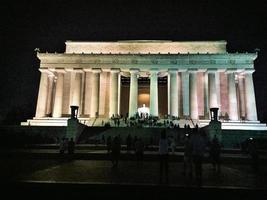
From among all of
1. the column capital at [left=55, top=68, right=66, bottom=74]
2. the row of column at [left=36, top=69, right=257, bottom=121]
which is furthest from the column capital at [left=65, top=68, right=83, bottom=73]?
the column capital at [left=55, top=68, right=66, bottom=74]

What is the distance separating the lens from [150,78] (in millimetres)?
48500

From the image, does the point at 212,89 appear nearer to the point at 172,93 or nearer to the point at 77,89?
the point at 172,93

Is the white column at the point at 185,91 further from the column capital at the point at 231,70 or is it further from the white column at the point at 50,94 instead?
the white column at the point at 50,94

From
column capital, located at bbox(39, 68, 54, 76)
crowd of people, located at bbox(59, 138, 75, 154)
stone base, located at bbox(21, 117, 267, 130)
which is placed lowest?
crowd of people, located at bbox(59, 138, 75, 154)

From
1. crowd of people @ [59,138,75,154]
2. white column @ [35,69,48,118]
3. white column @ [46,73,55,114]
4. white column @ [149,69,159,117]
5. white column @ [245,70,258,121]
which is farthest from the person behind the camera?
white column @ [46,73,55,114]

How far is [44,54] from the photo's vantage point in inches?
1882

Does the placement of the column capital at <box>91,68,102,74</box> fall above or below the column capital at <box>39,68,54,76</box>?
above

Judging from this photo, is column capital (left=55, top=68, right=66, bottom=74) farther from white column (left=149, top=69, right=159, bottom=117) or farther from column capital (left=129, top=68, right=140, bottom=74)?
white column (left=149, top=69, right=159, bottom=117)

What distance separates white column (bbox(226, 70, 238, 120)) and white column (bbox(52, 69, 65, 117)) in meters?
28.9

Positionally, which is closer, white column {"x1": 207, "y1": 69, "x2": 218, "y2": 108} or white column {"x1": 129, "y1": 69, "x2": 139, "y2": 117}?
white column {"x1": 207, "y1": 69, "x2": 218, "y2": 108}

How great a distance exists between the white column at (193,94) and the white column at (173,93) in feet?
8.21

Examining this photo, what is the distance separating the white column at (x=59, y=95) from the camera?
46.8 m

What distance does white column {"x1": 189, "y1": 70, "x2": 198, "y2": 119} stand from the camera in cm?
4541

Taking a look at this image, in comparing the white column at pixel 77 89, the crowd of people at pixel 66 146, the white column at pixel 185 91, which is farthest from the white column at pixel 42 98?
the crowd of people at pixel 66 146
